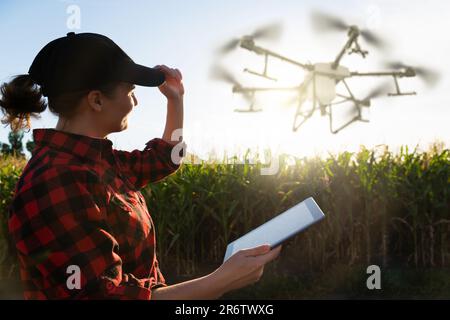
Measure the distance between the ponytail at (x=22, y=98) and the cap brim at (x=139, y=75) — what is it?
43 centimetres

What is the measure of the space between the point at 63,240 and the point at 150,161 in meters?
0.71

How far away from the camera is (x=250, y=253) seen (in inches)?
52.8

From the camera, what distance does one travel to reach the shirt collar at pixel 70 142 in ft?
4.59

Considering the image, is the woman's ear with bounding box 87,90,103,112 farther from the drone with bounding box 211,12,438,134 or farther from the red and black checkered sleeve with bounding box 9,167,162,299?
the drone with bounding box 211,12,438,134

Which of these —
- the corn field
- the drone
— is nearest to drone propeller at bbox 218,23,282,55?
the drone

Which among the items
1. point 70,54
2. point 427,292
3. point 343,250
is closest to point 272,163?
point 343,250

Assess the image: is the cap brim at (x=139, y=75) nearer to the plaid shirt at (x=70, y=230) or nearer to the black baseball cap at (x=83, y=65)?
the black baseball cap at (x=83, y=65)

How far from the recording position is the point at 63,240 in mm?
1215

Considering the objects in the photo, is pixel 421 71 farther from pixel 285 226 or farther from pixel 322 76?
pixel 285 226

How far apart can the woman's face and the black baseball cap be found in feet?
0.11

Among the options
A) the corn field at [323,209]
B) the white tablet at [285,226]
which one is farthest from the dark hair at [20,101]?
the corn field at [323,209]

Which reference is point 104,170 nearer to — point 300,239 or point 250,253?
point 250,253

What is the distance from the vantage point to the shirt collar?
1.40m

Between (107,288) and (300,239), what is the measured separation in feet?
15.8
